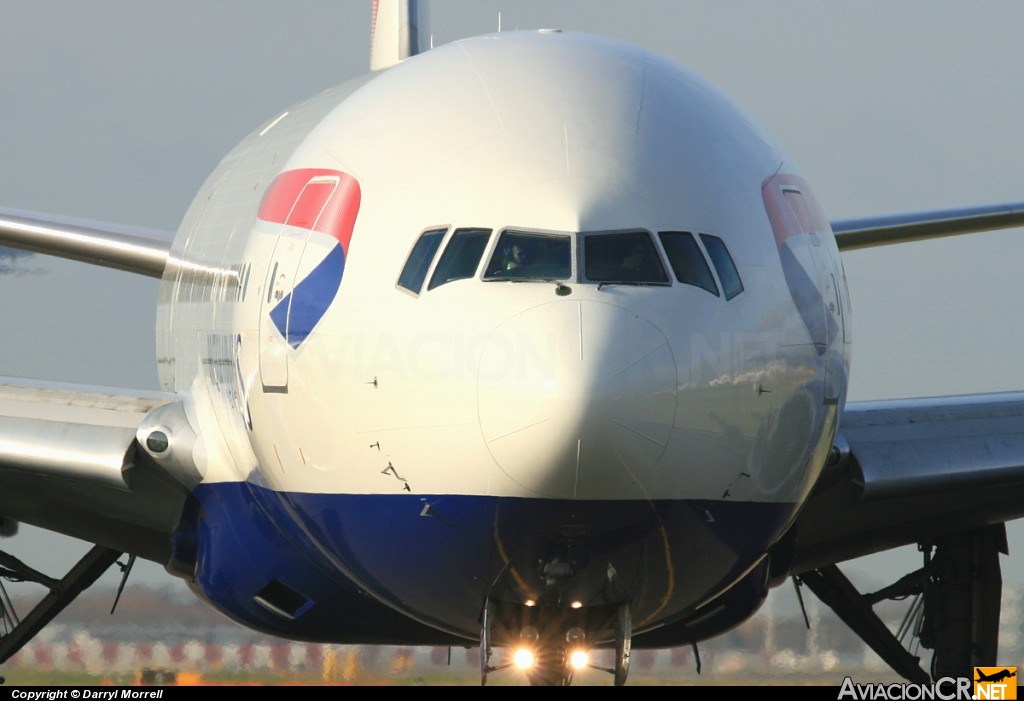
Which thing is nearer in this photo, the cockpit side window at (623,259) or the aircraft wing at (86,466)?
the cockpit side window at (623,259)

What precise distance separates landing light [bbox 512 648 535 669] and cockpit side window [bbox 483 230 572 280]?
73.5 inches

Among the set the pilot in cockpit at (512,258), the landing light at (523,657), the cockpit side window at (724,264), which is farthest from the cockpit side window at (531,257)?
the landing light at (523,657)

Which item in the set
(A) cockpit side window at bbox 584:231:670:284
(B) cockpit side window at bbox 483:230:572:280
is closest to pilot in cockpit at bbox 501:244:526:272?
(B) cockpit side window at bbox 483:230:572:280

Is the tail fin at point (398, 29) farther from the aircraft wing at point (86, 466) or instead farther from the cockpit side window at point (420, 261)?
the cockpit side window at point (420, 261)

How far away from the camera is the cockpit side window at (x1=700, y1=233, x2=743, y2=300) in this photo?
894cm

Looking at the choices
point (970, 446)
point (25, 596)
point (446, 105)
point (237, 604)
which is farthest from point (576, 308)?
point (25, 596)

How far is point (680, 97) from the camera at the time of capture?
9938 mm

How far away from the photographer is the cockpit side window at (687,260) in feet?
28.8

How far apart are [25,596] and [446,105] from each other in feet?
28.3

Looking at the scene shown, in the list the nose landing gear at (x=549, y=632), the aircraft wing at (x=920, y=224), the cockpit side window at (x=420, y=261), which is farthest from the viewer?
the aircraft wing at (x=920, y=224)

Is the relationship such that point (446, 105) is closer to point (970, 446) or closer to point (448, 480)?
point (448, 480)

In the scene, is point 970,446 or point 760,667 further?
point 760,667

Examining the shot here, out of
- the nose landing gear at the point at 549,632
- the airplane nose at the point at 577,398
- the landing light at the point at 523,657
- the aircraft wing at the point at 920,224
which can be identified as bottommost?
the landing light at the point at 523,657

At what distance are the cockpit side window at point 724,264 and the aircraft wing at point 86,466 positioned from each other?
4262mm
